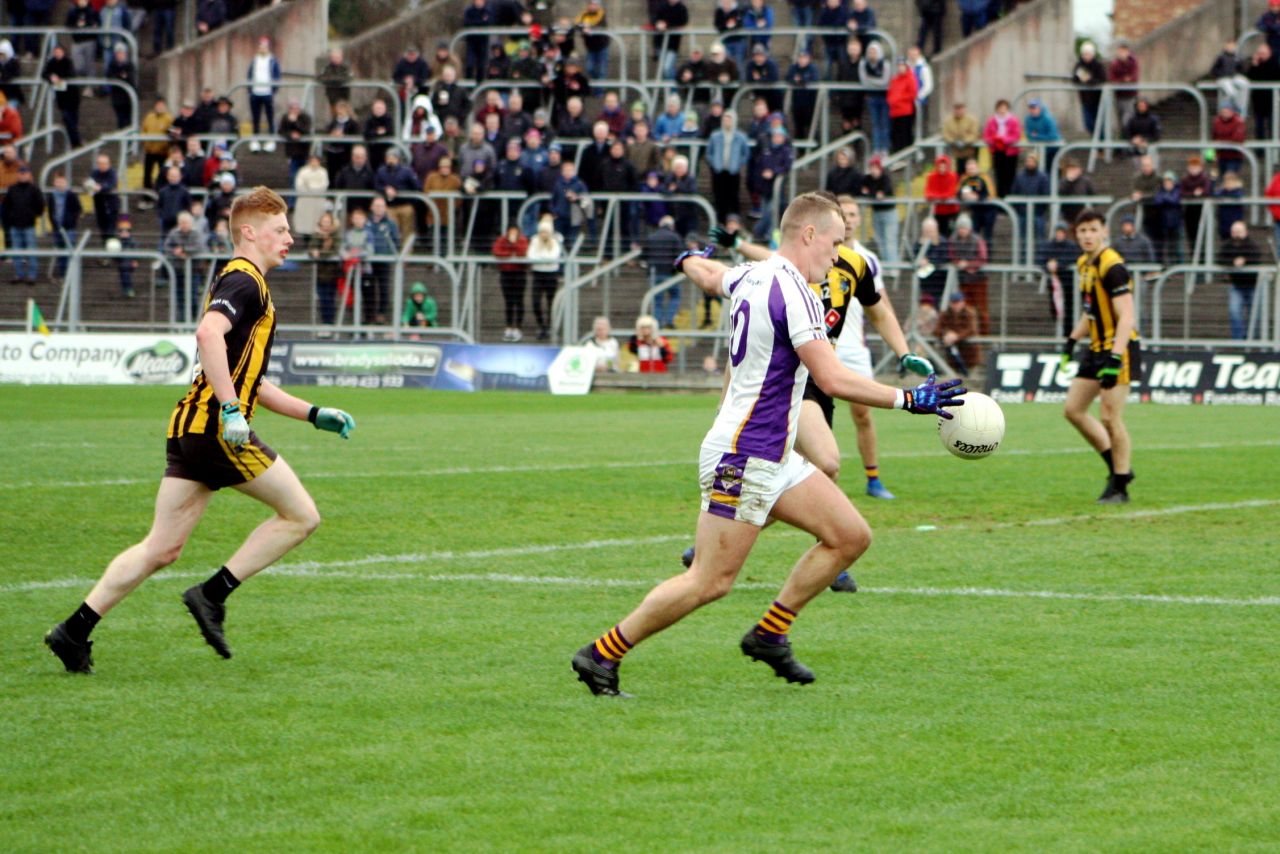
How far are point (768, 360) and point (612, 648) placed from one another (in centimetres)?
123

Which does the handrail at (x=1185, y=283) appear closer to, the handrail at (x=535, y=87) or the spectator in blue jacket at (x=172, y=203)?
the handrail at (x=535, y=87)

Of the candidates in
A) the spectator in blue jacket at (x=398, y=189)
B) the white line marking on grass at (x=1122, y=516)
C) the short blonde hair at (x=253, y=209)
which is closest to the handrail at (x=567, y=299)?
the spectator in blue jacket at (x=398, y=189)

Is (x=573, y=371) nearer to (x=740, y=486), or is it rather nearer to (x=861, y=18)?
(x=861, y=18)

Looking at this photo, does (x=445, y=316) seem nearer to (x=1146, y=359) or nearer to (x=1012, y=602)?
(x=1146, y=359)

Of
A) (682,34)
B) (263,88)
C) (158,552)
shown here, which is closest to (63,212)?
(263,88)

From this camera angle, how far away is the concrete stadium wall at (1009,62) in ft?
110

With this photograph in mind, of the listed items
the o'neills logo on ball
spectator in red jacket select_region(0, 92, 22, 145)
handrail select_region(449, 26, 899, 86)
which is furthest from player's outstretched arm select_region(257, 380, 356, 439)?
spectator in red jacket select_region(0, 92, 22, 145)

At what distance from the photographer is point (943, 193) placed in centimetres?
2903

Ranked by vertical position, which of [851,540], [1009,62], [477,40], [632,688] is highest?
[477,40]

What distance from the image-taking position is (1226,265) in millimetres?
26797

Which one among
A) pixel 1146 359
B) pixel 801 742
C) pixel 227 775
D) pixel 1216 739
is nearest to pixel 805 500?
pixel 801 742

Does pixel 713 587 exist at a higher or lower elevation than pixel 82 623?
higher

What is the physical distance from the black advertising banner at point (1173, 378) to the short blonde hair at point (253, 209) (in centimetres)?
1929

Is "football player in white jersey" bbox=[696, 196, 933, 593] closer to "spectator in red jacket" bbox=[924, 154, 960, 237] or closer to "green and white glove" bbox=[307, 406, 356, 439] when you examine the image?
"green and white glove" bbox=[307, 406, 356, 439]
